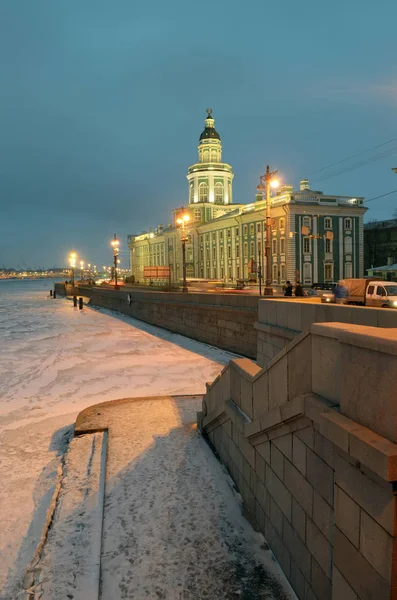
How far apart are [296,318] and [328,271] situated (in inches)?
1836

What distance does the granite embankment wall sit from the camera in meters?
18.2

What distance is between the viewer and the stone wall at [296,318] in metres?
7.20

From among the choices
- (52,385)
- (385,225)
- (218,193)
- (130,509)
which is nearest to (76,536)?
(130,509)

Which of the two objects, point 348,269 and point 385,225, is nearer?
point 348,269

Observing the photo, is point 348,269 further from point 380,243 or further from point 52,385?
point 52,385

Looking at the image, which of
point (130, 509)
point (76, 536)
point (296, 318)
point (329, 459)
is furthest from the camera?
point (296, 318)

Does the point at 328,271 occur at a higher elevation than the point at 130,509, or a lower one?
higher

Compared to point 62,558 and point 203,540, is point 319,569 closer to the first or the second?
point 203,540

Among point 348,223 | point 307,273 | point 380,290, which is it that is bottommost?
point 380,290

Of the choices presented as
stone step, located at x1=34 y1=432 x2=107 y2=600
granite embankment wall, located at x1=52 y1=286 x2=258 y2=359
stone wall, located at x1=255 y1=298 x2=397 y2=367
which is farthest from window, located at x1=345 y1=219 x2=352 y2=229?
stone step, located at x1=34 y1=432 x2=107 y2=600

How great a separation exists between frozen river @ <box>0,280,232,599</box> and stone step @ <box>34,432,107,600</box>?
511mm

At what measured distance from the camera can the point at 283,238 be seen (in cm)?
5319

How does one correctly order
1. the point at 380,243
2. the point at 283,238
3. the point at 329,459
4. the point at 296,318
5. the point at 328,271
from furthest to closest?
the point at 380,243, the point at 328,271, the point at 283,238, the point at 296,318, the point at 329,459

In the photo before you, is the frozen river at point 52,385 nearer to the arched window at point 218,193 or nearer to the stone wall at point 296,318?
the stone wall at point 296,318
